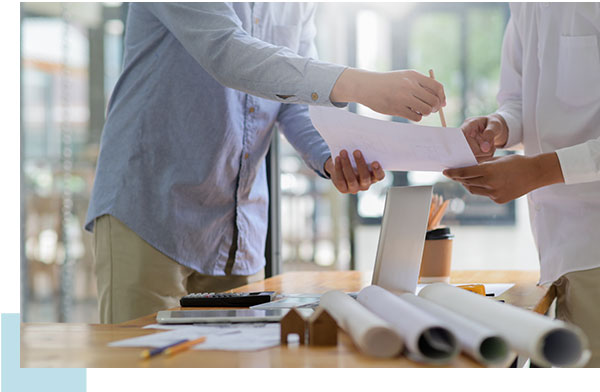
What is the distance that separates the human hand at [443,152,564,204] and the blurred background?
1.81m

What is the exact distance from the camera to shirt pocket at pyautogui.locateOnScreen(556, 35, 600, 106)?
1333 millimetres

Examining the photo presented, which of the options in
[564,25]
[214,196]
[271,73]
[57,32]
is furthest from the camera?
[57,32]

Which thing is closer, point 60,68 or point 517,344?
point 517,344

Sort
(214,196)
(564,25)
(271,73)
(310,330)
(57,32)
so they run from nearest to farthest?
(310,330) < (271,73) < (564,25) < (214,196) < (57,32)

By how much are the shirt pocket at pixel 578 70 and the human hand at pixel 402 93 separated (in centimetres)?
45

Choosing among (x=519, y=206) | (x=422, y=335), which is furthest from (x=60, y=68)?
(x=422, y=335)

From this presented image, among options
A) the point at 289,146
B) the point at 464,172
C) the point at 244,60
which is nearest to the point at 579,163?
the point at 464,172

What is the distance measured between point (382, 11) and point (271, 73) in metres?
2.20

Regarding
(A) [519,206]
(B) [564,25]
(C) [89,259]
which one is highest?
(B) [564,25]

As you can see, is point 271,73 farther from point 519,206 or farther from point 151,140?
point 519,206

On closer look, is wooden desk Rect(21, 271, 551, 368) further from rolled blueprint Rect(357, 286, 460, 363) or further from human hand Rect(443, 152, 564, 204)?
human hand Rect(443, 152, 564, 204)

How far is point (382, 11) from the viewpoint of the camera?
3.18 m

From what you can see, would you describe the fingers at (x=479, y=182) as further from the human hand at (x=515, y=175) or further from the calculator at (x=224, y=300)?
the calculator at (x=224, y=300)

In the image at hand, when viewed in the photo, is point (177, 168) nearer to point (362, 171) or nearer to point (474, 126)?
point (362, 171)
